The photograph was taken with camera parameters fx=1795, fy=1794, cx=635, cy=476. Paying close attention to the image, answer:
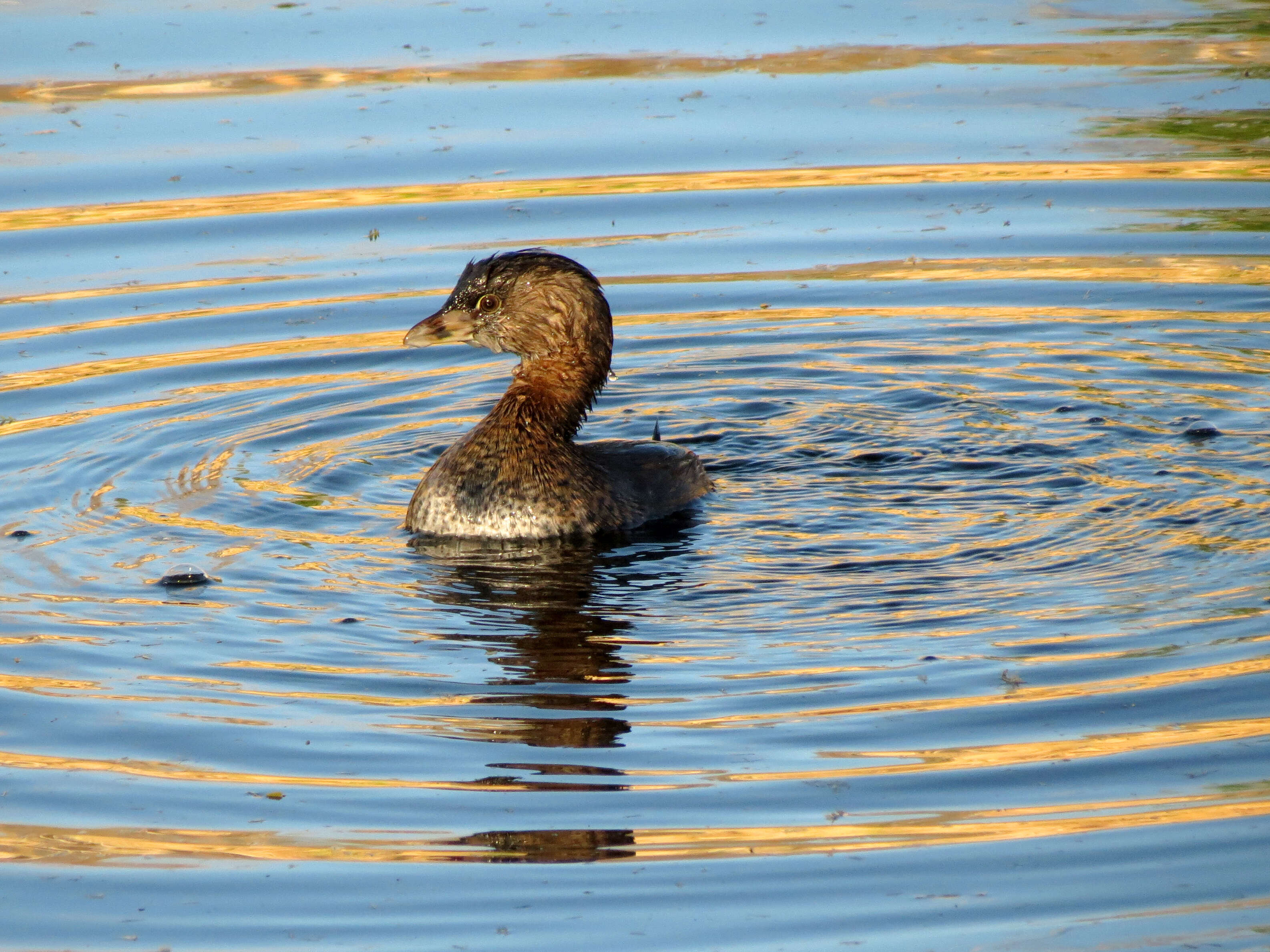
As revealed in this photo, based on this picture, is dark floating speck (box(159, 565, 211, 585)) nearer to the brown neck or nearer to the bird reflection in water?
the bird reflection in water

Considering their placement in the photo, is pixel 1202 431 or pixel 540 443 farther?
pixel 1202 431

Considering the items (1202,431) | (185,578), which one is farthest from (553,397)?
(1202,431)

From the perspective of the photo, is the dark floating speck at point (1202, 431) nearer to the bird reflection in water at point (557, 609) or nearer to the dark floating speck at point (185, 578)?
the bird reflection in water at point (557, 609)

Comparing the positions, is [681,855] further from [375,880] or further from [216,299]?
[216,299]

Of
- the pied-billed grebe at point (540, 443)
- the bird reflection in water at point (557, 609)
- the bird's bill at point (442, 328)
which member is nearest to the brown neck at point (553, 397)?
the pied-billed grebe at point (540, 443)

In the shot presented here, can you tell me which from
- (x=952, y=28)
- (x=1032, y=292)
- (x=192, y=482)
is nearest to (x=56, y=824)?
(x=192, y=482)

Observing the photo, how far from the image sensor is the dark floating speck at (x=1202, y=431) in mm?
9492

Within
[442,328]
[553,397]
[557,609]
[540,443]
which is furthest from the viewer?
[442,328]

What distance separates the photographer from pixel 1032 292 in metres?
12.1

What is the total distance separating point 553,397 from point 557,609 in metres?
1.70

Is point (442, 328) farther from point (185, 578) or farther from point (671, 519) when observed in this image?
point (185, 578)

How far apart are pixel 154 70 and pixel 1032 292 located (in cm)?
825

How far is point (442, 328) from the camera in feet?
30.5

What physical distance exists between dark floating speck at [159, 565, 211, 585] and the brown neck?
1805mm
